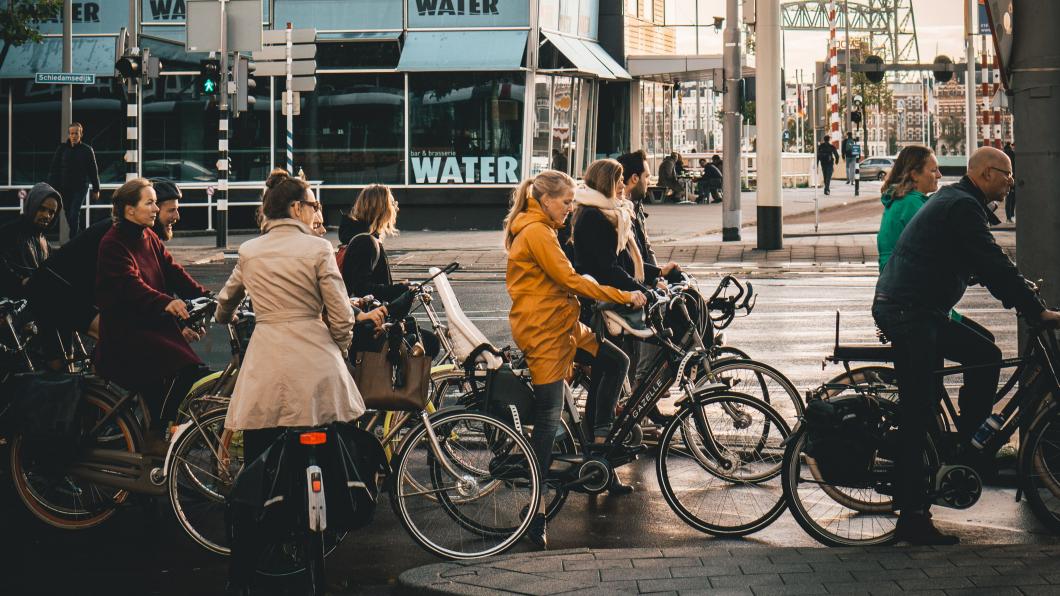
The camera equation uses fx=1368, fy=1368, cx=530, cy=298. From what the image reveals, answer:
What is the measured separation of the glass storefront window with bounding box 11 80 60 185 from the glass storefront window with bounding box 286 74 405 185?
197 inches

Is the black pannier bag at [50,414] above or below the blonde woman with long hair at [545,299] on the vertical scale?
below

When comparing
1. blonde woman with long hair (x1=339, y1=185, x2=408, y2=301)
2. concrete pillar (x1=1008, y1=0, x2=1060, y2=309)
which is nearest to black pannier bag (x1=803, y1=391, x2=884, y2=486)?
concrete pillar (x1=1008, y1=0, x2=1060, y2=309)

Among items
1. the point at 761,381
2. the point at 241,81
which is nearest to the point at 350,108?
the point at 241,81

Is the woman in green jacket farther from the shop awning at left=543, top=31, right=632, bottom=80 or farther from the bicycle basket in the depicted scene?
the shop awning at left=543, top=31, right=632, bottom=80

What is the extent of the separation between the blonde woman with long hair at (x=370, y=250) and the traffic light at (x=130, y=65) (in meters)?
16.5

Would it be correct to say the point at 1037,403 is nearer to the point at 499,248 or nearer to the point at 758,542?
the point at 758,542

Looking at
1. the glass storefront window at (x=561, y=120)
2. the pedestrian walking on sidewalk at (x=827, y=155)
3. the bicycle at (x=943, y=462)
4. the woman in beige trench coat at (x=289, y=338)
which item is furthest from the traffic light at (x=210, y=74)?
the pedestrian walking on sidewalk at (x=827, y=155)

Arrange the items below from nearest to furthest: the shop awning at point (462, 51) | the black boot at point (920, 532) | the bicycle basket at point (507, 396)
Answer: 1. the black boot at point (920, 532)
2. the bicycle basket at point (507, 396)
3. the shop awning at point (462, 51)

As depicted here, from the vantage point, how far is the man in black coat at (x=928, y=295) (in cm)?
586

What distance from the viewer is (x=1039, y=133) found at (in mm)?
7074

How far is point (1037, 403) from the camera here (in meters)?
5.97

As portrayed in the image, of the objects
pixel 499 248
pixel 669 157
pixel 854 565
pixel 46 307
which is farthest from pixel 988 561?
pixel 669 157

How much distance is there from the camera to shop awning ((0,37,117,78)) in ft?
95.7

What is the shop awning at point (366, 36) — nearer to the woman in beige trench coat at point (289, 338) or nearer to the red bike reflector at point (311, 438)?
the woman in beige trench coat at point (289, 338)
